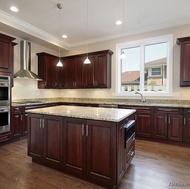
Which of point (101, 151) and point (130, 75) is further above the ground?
point (130, 75)

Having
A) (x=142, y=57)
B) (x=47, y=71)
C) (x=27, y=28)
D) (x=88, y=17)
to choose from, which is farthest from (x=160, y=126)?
(x=27, y=28)

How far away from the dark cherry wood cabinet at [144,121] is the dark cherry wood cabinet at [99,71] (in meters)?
1.47

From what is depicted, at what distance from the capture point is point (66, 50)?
6.12m

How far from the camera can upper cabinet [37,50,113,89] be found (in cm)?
497

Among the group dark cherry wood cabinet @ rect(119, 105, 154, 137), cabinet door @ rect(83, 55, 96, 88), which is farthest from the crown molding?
dark cherry wood cabinet @ rect(119, 105, 154, 137)

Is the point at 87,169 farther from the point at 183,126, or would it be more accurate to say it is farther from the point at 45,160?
the point at 183,126

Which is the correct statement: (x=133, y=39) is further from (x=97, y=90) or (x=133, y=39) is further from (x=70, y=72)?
(x=70, y=72)

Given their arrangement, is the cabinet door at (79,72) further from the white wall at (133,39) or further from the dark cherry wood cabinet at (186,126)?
the dark cherry wood cabinet at (186,126)

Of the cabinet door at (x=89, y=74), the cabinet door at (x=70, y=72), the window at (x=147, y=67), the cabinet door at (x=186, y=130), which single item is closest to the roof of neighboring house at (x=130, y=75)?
the window at (x=147, y=67)

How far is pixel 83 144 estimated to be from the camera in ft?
7.06

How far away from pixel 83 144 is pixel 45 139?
781 mm

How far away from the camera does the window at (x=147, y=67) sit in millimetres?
4402

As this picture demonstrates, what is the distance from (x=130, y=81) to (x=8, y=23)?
13.0 ft

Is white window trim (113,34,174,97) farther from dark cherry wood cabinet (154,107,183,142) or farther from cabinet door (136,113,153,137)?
cabinet door (136,113,153,137)
